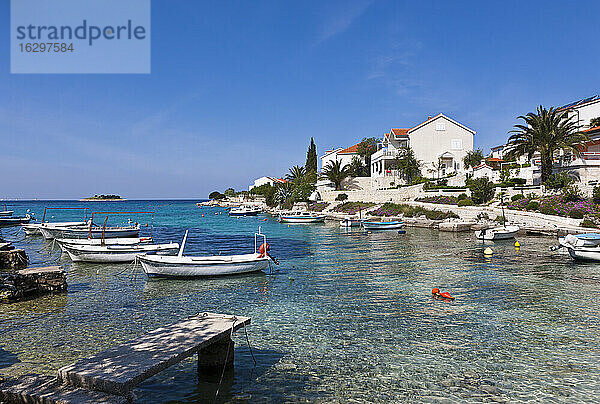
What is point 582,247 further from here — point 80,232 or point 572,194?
point 80,232

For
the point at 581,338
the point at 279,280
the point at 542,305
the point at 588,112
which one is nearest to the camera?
the point at 581,338

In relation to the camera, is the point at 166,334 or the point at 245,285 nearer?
Result: the point at 166,334

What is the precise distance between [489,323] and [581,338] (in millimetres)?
2402

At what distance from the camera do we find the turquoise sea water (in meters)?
8.57

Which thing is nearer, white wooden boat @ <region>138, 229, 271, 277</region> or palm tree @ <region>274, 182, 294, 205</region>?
white wooden boat @ <region>138, 229, 271, 277</region>

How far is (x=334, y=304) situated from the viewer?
1528 cm

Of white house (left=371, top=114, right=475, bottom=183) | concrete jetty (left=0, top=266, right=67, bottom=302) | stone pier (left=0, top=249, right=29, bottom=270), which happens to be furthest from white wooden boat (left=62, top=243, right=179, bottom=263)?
white house (left=371, top=114, right=475, bottom=183)

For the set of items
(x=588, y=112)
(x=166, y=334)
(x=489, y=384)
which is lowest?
(x=489, y=384)

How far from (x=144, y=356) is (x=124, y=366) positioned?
455 millimetres

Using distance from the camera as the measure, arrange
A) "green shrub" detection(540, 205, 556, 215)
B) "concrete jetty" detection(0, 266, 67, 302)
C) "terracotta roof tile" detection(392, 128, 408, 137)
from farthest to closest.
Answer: "terracotta roof tile" detection(392, 128, 408, 137) → "green shrub" detection(540, 205, 556, 215) → "concrete jetty" detection(0, 266, 67, 302)

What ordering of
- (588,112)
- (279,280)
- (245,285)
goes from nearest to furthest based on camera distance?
(245,285) < (279,280) < (588,112)

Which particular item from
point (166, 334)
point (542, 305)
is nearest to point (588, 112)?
point (542, 305)

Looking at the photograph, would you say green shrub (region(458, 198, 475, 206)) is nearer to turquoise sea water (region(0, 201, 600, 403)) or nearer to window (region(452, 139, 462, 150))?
window (region(452, 139, 462, 150))

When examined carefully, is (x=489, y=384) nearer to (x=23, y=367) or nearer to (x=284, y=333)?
(x=284, y=333)
